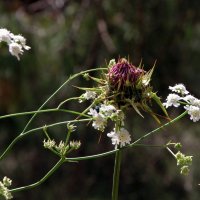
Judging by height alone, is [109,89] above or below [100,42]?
below

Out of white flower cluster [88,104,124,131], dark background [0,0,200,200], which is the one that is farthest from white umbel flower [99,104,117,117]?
dark background [0,0,200,200]

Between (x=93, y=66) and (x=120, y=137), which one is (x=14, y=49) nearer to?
(x=120, y=137)

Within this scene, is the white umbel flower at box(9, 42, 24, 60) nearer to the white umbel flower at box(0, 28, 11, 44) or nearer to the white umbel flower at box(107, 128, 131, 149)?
the white umbel flower at box(0, 28, 11, 44)

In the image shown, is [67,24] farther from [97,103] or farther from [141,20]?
[97,103]

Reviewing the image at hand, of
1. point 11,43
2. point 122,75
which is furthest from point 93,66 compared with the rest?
point 122,75

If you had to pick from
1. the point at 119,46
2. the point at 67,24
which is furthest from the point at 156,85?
the point at 67,24
